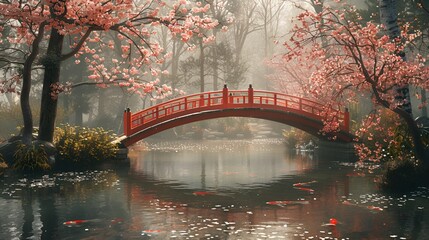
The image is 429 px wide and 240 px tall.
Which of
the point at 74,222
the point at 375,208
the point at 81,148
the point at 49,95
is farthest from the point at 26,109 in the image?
the point at 375,208

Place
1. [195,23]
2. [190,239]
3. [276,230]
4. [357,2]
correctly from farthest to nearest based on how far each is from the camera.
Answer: [357,2], [195,23], [276,230], [190,239]

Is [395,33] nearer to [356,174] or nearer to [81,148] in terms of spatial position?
[356,174]

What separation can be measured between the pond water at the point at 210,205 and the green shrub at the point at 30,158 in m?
0.74

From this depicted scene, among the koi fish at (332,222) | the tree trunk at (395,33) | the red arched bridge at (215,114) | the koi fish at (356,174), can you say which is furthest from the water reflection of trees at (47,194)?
the tree trunk at (395,33)

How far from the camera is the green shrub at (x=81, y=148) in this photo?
26.2m

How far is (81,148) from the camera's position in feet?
87.2

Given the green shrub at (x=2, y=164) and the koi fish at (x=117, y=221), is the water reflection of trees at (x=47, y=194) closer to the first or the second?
the green shrub at (x=2, y=164)

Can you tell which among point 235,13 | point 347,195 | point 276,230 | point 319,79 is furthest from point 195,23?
point 235,13

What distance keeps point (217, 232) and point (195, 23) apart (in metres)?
12.3

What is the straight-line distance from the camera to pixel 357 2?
58.5m

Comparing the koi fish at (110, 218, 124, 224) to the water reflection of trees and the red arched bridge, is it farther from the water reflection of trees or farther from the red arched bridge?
the red arched bridge

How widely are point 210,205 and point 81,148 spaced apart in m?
11.0

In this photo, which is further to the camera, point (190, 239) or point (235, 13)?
point (235, 13)

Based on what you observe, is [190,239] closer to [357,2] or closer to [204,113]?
[204,113]
